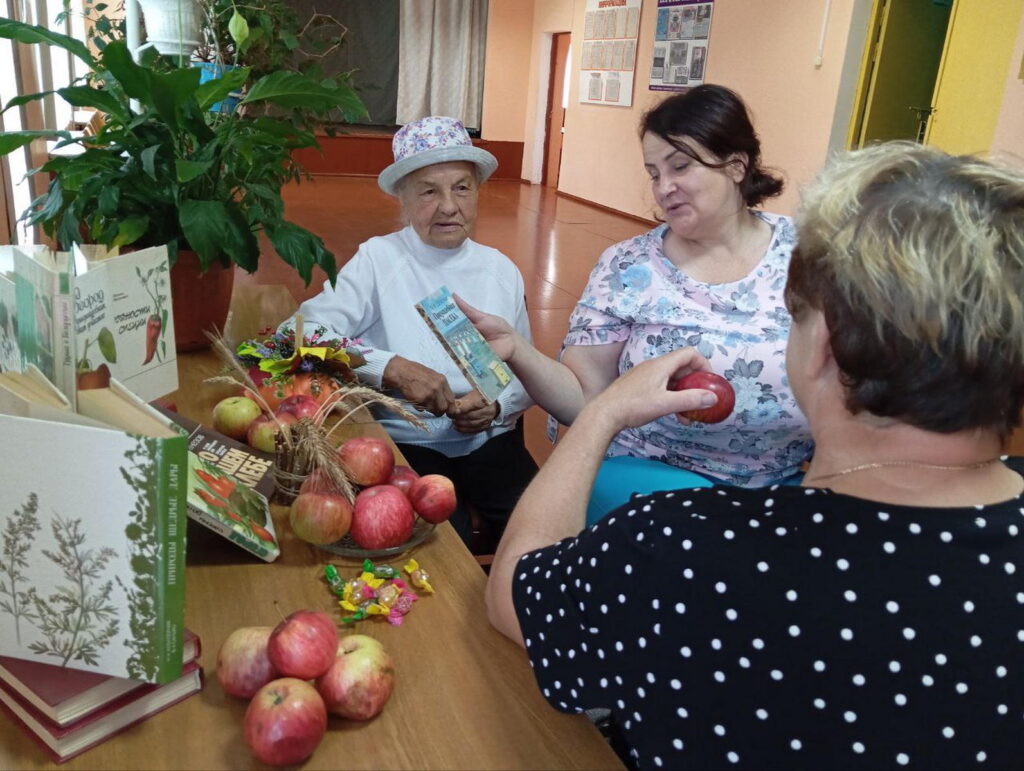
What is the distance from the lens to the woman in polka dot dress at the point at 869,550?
0.74 meters

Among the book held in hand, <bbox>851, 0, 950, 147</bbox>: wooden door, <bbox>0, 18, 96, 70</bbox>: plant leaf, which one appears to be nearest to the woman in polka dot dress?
the book held in hand

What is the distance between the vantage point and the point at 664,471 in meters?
1.80

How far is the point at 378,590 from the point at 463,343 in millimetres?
580

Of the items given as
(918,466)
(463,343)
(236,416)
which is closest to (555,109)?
(463,343)

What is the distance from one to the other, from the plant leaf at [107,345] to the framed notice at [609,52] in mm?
9257

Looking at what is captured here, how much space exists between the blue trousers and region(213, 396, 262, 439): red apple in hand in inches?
28.1

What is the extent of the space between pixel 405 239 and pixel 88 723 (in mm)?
1565

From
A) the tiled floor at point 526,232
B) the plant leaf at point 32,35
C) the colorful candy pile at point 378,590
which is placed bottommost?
the tiled floor at point 526,232

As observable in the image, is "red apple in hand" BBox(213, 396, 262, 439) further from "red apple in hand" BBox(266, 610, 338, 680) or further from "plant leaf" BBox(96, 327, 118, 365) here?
"red apple in hand" BBox(266, 610, 338, 680)

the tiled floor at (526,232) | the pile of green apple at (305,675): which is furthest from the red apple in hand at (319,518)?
the tiled floor at (526,232)

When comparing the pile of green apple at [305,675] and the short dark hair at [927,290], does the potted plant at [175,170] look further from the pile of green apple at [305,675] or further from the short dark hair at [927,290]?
the short dark hair at [927,290]

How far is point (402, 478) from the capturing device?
1311mm

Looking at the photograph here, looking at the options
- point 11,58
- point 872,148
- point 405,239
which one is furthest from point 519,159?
point 872,148

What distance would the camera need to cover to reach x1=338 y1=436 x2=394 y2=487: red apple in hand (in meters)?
1.29
